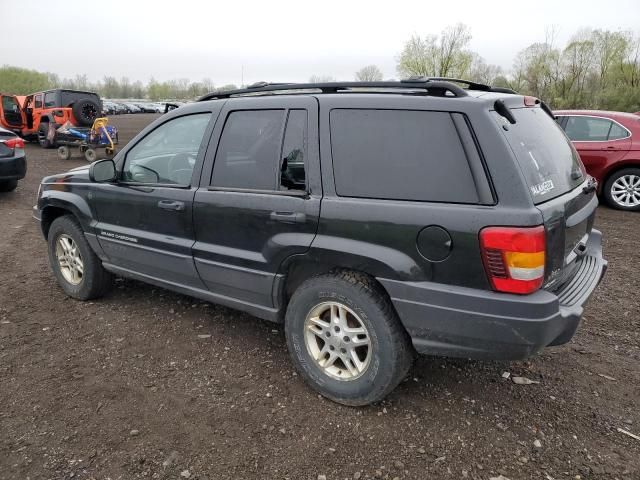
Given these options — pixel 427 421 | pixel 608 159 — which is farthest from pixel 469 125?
pixel 608 159

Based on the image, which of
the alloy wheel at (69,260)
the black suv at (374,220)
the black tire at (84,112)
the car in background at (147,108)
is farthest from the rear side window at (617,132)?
the car in background at (147,108)

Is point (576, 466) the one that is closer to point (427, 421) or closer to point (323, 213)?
point (427, 421)

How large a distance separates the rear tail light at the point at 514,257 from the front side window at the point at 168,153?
2078 millimetres

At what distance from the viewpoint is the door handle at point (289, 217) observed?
9.00 ft

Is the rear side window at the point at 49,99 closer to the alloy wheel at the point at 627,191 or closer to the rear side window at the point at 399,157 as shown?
the alloy wheel at the point at 627,191

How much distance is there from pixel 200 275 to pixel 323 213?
1.17 meters

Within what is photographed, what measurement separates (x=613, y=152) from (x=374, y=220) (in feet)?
23.5

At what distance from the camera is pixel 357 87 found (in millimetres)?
2811

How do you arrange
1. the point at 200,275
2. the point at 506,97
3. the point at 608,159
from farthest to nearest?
the point at 608,159 → the point at 200,275 → the point at 506,97

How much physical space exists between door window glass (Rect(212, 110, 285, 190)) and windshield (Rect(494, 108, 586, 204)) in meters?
1.31

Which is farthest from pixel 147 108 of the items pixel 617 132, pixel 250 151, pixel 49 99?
pixel 250 151

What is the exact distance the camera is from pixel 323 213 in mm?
2664

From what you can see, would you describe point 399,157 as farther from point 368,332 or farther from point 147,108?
point 147,108

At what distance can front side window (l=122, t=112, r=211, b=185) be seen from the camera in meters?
3.41
